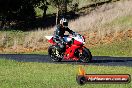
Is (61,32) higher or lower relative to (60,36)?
higher

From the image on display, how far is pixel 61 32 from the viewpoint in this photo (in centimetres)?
2375

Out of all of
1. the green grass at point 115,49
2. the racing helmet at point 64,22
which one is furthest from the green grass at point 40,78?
the green grass at point 115,49

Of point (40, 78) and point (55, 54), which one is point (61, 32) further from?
point (40, 78)

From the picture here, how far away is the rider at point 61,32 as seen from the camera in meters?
23.6

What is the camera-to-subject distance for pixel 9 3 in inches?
2852

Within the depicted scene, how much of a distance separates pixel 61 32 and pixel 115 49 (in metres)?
8.77

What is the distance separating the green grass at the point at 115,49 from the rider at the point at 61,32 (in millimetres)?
6254

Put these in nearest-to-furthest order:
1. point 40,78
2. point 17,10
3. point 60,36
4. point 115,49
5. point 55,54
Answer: point 40,78, point 60,36, point 55,54, point 115,49, point 17,10

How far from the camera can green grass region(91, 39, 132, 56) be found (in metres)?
30.2

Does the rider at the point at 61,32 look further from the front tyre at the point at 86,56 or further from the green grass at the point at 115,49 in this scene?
the green grass at the point at 115,49

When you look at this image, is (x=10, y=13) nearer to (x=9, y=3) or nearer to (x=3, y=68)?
(x=9, y=3)

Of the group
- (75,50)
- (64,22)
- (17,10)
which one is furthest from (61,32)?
(17,10)

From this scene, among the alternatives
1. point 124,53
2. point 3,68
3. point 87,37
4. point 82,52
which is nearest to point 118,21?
point 87,37

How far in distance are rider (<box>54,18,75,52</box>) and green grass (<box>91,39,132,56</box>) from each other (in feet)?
20.5
